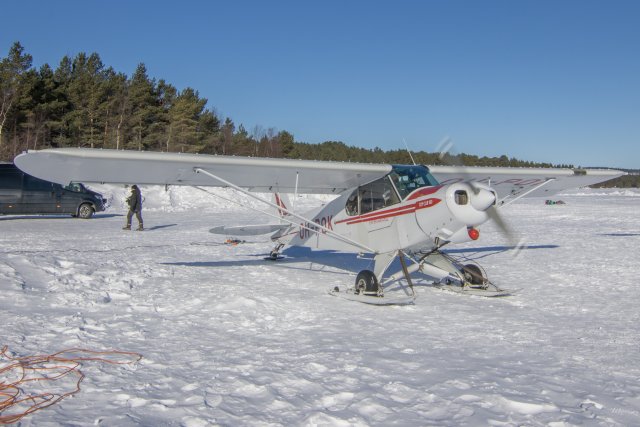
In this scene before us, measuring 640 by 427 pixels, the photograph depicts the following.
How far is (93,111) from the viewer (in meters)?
46.6

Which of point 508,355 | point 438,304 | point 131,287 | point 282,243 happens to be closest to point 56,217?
point 282,243

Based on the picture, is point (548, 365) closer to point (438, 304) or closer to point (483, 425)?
point (483, 425)

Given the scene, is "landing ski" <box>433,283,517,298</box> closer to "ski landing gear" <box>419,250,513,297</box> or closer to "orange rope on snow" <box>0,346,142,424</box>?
"ski landing gear" <box>419,250,513,297</box>

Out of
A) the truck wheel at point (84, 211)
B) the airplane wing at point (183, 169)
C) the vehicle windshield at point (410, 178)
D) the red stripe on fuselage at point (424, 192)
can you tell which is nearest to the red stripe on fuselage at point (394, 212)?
the red stripe on fuselage at point (424, 192)

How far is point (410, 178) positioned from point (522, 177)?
4.02 m

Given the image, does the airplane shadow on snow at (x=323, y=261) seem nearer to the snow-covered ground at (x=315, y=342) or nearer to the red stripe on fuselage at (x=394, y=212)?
the snow-covered ground at (x=315, y=342)

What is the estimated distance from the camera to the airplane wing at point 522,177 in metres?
10.5

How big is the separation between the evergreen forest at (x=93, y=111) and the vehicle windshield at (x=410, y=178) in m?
32.9

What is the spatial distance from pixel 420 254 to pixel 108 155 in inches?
208

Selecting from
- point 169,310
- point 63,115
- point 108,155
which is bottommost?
point 169,310

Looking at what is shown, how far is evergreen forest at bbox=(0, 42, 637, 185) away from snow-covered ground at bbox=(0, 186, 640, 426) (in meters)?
33.0

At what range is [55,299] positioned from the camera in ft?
23.4

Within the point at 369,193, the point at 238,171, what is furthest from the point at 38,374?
the point at 369,193

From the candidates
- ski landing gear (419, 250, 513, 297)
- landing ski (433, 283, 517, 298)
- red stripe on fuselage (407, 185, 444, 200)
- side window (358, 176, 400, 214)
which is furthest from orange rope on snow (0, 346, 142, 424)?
landing ski (433, 283, 517, 298)
